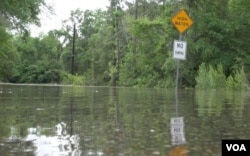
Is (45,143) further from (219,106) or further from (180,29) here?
(219,106)

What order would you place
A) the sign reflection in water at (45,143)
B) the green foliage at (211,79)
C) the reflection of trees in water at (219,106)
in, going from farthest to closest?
the green foliage at (211,79)
the reflection of trees in water at (219,106)
the sign reflection in water at (45,143)

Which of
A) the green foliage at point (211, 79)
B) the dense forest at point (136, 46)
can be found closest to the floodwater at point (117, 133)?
the dense forest at point (136, 46)

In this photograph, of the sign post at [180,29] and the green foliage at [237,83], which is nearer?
the sign post at [180,29]

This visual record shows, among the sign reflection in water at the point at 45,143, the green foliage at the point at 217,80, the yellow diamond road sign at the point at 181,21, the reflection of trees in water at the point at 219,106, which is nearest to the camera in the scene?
the sign reflection in water at the point at 45,143

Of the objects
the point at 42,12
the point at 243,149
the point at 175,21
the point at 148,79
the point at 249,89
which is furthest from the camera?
the point at 148,79

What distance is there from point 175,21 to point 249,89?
54.3 ft

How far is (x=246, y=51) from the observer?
5228 centimetres

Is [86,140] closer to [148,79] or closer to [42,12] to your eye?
[42,12]

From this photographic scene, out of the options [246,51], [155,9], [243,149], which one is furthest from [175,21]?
[155,9]

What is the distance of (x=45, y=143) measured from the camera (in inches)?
324

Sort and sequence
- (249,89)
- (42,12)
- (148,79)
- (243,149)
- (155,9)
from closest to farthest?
(243,149), (42,12), (249,89), (148,79), (155,9)

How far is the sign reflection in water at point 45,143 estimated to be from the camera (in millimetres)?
7398

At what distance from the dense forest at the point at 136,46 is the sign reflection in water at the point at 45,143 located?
46.3 ft

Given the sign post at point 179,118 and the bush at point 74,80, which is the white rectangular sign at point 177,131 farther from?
the bush at point 74,80
